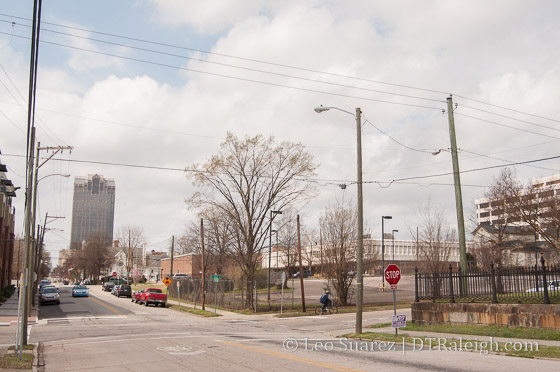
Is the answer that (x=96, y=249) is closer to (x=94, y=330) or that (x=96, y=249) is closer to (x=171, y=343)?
(x=94, y=330)

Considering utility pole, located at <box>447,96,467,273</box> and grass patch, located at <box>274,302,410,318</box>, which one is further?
grass patch, located at <box>274,302,410,318</box>

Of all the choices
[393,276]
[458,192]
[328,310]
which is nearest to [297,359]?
[393,276]

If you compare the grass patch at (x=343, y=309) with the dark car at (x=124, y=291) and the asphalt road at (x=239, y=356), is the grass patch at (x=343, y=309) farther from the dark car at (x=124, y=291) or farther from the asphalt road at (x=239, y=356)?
the dark car at (x=124, y=291)

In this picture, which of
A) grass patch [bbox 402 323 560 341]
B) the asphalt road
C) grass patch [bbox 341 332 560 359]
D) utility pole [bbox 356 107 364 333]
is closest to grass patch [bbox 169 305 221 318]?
the asphalt road

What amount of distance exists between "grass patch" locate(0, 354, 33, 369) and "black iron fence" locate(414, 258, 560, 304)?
1473 centimetres

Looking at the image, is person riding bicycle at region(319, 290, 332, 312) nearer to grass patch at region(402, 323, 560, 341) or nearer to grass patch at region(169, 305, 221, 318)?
grass patch at region(169, 305, 221, 318)

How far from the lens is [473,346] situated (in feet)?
45.6

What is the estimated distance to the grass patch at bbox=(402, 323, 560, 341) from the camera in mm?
14594

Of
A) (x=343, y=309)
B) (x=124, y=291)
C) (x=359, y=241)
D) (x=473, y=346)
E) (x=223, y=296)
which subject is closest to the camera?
(x=473, y=346)

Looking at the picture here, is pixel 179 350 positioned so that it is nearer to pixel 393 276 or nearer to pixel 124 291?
pixel 393 276

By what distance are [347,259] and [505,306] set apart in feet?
66.1

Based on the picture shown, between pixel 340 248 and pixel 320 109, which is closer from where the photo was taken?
pixel 320 109

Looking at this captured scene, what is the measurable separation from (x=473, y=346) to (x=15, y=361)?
12.4 metres

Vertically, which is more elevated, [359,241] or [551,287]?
[359,241]
